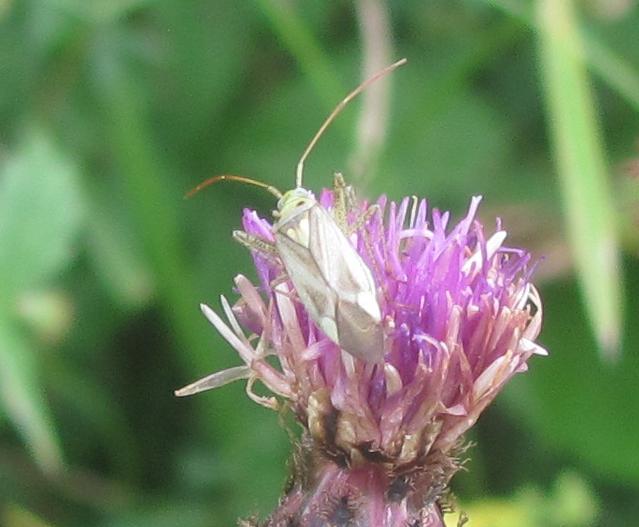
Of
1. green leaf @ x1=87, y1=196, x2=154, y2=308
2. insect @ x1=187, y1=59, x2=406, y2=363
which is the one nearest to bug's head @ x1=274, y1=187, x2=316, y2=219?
insect @ x1=187, y1=59, x2=406, y2=363

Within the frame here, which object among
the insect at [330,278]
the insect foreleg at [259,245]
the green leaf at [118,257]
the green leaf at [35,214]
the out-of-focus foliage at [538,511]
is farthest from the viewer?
the green leaf at [118,257]

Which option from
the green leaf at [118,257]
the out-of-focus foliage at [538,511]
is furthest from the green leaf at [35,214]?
the out-of-focus foliage at [538,511]

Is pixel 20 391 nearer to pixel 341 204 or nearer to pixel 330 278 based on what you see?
pixel 341 204

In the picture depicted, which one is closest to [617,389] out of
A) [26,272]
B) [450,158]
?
[450,158]

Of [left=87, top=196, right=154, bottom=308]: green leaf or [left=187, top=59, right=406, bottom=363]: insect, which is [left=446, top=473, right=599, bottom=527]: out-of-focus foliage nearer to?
[left=87, top=196, right=154, bottom=308]: green leaf

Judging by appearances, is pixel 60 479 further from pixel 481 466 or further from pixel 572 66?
pixel 572 66

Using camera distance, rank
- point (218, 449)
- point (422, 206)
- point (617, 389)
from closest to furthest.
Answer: point (422, 206), point (218, 449), point (617, 389)

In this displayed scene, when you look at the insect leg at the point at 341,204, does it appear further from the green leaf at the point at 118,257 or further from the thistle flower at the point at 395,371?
the green leaf at the point at 118,257

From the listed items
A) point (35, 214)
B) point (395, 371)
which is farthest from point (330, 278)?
point (35, 214)
